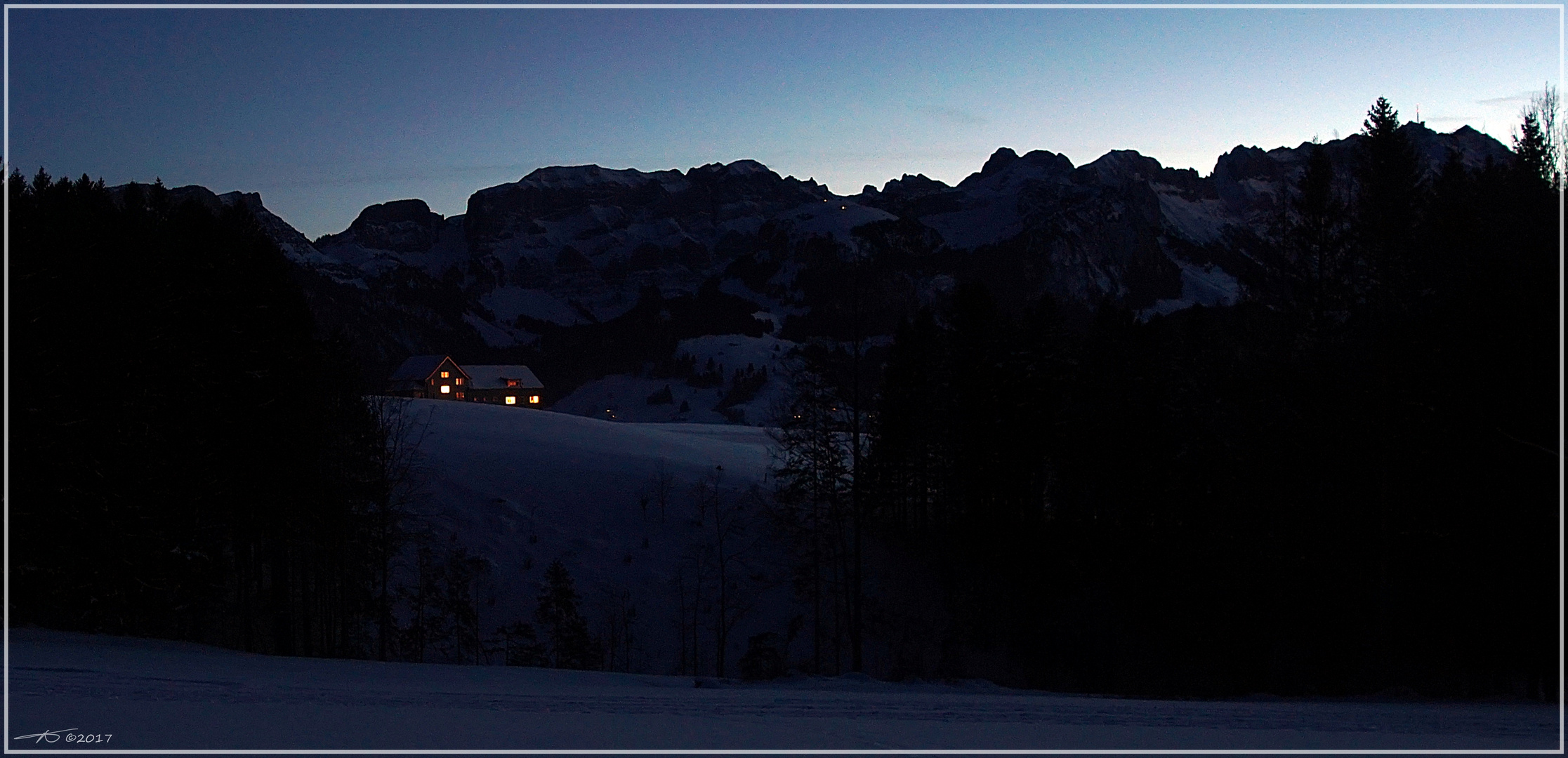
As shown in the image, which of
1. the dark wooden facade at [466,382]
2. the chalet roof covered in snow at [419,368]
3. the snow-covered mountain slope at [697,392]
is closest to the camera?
the dark wooden facade at [466,382]

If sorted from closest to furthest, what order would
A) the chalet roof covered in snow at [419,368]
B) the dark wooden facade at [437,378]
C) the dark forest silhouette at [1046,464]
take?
the dark forest silhouette at [1046,464]
the dark wooden facade at [437,378]
the chalet roof covered in snow at [419,368]

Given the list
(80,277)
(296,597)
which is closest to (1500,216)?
(80,277)

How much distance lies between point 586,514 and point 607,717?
32.1 metres

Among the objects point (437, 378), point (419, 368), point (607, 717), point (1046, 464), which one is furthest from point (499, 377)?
point (607, 717)

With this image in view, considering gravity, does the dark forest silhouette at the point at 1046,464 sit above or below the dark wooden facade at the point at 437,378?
below

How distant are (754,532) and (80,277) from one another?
86.2 feet

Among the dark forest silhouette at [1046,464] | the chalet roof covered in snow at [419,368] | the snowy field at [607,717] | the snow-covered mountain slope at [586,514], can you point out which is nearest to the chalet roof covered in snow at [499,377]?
the chalet roof covered in snow at [419,368]

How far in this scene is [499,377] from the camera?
133 metres

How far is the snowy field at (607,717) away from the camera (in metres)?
8.33

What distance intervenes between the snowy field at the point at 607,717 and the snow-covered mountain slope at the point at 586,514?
18897 mm

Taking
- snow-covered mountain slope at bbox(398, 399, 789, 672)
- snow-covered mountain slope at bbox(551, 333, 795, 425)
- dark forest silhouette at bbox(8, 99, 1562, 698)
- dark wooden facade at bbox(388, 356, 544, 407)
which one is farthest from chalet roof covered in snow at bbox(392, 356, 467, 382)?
dark forest silhouette at bbox(8, 99, 1562, 698)

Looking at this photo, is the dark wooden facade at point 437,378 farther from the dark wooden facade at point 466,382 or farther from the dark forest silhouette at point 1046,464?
the dark forest silhouette at point 1046,464

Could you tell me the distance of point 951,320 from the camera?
118ft

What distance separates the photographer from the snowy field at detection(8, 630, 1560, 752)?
27.3ft
